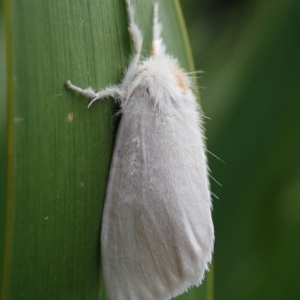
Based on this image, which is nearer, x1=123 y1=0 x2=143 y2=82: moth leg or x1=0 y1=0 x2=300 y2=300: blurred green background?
x1=123 y1=0 x2=143 y2=82: moth leg

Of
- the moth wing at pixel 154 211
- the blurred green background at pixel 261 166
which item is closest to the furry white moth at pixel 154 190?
the moth wing at pixel 154 211

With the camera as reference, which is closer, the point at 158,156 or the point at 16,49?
the point at 16,49

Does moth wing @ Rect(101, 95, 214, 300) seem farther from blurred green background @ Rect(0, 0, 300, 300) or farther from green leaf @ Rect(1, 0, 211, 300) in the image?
blurred green background @ Rect(0, 0, 300, 300)

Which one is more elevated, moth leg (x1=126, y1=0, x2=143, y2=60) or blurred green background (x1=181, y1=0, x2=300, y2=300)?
moth leg (x1=126, y1=0, x2=143, y2=60)

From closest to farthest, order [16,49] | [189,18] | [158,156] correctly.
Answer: [16,49] < [158,156] < [189,18]

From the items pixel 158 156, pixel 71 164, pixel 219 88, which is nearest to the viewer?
pixel 71 164

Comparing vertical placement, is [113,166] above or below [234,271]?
above

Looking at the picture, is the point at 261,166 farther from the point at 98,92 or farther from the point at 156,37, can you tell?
the point at 98,92

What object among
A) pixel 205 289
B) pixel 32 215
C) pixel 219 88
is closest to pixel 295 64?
pixel 219 88

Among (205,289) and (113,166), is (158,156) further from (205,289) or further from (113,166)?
(205,289)

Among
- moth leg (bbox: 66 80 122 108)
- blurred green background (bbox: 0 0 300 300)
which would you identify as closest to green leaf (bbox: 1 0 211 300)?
moth leg (bbox: 66 80 122 108)
